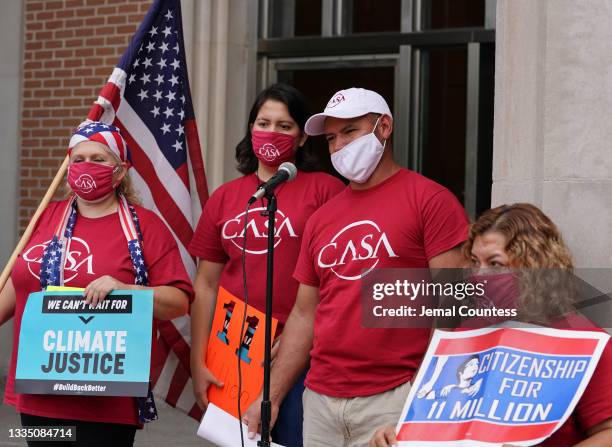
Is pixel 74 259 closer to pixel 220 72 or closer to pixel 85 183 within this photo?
pixel 85 183

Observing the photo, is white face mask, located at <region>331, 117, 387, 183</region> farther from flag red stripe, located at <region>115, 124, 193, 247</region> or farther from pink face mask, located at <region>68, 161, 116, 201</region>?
flag red stripe, located at <region>115, 124, 193, 247</region>

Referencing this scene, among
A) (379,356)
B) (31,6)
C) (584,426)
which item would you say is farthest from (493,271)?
(31,6)

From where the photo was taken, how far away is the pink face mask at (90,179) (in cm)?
430

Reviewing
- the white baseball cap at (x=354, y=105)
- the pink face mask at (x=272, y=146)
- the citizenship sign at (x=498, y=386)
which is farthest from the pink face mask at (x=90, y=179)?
the citizenship sign at (x=498, y=386)

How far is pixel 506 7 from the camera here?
4.88m

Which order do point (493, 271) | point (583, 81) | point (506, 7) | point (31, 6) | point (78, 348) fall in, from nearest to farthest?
1. point (493, 271)
2. point (78, 348)
3. point (583, 81)
4. point (506, 7)
5. point (31, 6)

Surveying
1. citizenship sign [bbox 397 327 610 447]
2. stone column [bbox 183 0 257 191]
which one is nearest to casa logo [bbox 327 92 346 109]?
citizenship sign [bbox 397 327 610 447]

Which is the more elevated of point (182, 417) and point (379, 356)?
point (379, 356)

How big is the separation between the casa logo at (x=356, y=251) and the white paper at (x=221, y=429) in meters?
0.85

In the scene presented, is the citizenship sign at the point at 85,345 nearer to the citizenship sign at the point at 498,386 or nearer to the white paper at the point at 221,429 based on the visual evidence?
the white paper at the point at 221,429

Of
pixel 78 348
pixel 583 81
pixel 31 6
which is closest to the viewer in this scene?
pixel 78 348

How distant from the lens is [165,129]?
17.9 ft

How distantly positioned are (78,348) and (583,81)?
95.7 inches

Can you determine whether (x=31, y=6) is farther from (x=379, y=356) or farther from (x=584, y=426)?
(x=584, y=426)
